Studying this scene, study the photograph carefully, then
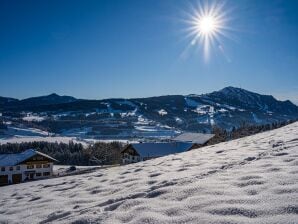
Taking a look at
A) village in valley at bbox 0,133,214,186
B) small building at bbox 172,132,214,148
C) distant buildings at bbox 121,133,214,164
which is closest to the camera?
village in valley at bbox 0,133,214,186

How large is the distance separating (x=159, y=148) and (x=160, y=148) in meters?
0.19

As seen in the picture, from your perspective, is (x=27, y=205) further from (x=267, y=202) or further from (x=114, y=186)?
(x=267, y=202)

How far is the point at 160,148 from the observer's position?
2212 inches

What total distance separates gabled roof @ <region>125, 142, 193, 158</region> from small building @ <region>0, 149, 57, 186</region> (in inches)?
678

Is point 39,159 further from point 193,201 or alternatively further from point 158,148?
point 193,201

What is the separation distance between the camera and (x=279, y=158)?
7.36 meters

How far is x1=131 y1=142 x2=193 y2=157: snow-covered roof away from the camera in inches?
2162

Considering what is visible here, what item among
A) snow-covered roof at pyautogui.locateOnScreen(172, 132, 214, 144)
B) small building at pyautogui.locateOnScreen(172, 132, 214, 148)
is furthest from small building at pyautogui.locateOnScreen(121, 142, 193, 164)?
snow-covered roof at pyautogui.locateOnScreen(172, 132, 214, 144)

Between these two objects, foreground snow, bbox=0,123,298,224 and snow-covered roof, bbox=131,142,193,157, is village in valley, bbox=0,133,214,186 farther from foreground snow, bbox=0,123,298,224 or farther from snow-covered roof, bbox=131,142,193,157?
foreground snow, bbox=0,123,298,224

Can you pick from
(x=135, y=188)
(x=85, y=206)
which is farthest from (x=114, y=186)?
(x=85, y=206)

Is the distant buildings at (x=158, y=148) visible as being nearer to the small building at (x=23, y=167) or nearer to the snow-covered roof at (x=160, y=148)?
the snow-covered roof at (x=160, y=148)

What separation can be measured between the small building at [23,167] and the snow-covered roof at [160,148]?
679 inches

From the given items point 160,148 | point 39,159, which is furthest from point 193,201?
point 39,159

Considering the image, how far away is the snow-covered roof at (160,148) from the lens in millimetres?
54906
